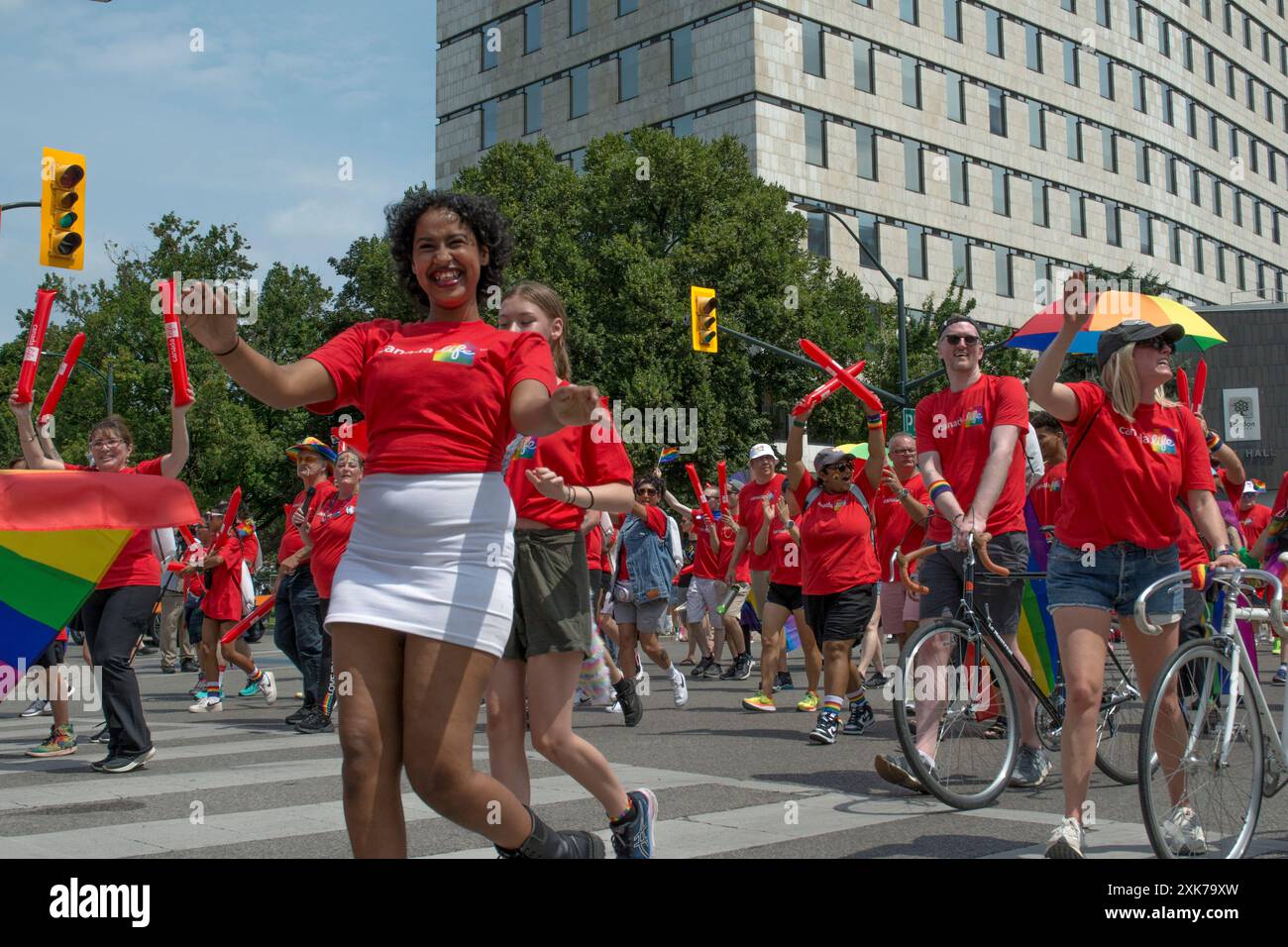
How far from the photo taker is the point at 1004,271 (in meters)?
55.5

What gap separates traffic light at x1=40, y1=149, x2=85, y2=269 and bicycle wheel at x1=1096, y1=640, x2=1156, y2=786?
9.90m

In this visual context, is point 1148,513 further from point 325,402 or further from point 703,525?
point 703,525

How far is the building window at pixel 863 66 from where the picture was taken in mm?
49969

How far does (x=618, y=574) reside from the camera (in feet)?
41.2

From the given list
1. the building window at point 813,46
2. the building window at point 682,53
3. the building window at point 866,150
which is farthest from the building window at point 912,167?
the building window at point 682,53

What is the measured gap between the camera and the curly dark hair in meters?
3.96

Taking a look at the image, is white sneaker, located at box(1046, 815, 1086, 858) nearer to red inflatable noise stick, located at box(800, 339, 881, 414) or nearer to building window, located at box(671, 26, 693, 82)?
red inflatable noise stick, located at box(800, 339, 881, 414)

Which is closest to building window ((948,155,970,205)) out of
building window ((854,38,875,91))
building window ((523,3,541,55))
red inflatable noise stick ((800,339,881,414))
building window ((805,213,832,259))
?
building window ((854,38,875,91))

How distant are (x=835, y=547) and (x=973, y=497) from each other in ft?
8.10

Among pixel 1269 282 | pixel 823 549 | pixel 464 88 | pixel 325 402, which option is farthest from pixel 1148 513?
pixel 1269 282

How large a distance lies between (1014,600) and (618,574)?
6036 millimetres

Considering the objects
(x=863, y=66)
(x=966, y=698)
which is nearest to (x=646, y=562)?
(x=966, y=698)
